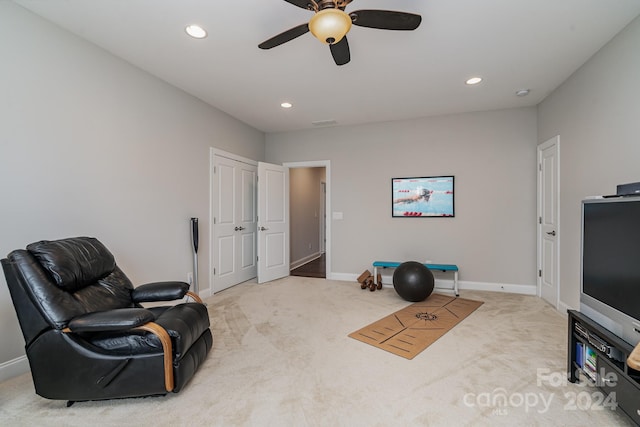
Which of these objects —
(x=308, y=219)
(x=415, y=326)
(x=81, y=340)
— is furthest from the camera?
(x=308, y=219)

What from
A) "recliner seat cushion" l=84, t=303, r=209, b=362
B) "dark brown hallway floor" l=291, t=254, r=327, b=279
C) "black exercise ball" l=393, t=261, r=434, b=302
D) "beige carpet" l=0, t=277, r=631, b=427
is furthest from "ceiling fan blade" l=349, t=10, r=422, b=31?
"dark brown hallway floor" l=291, t=254, r=327, b=279

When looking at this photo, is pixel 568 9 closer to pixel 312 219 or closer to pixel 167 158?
pixel 167 158

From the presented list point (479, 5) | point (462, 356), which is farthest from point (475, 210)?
point (479, 5)

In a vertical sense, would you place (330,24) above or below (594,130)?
above

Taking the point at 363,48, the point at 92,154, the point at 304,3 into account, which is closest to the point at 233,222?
the point at 92,154

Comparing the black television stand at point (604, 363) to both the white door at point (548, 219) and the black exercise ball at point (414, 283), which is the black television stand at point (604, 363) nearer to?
the black exercise ball at point (414, 283)

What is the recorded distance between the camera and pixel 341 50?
79.6 inches

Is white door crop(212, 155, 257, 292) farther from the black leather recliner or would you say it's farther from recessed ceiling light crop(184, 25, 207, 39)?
the black leather recliner

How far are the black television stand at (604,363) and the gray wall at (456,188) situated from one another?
8.13ft

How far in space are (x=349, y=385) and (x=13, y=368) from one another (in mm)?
2439

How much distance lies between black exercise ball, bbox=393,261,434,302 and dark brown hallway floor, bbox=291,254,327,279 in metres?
1.80

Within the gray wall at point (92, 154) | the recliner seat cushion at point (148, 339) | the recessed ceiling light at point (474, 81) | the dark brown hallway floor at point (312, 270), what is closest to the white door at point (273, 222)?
the dark brown hallway floor at point (312, 270)

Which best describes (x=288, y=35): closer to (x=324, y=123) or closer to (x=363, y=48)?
(x=363, y=48)

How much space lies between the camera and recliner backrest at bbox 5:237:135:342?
1.70m
